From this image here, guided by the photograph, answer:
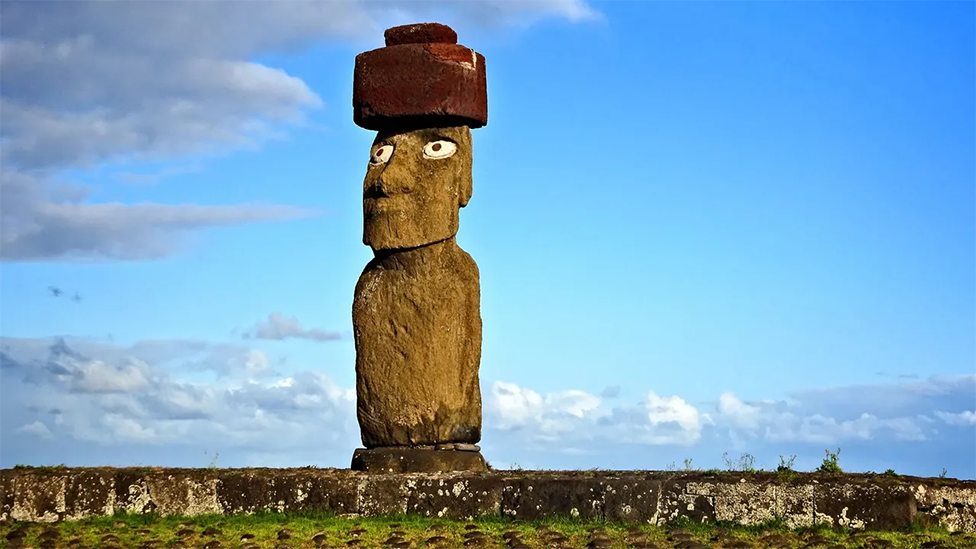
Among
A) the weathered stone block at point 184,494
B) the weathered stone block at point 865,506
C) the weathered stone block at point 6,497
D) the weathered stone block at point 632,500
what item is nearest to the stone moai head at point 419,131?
the weathered stone block at point 184,494

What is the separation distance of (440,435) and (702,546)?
13.9 ft

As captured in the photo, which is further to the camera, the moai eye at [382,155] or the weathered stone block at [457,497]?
the moai eye at [382,155]

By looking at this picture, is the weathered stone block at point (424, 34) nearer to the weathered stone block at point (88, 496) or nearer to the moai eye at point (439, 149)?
the moai eye at point (439, 149)

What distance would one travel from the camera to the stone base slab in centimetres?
1357

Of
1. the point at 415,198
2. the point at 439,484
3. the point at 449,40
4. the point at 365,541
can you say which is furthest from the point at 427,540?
the point at 449,40

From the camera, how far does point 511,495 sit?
12125mm

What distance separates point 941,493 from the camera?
11.8 metres

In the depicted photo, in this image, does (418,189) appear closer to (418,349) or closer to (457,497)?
(418,349)

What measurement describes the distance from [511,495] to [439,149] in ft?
13.9

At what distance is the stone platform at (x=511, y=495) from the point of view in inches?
453

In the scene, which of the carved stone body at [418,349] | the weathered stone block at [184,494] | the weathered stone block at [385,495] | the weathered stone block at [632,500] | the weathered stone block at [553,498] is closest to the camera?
the weathered stone block at [632,500]

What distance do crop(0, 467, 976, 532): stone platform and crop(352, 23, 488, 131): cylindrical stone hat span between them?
408 cm

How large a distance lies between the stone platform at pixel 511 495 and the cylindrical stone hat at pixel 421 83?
4078 millimetres

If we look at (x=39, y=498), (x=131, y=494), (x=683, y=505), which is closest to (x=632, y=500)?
(x=683, y=505)
